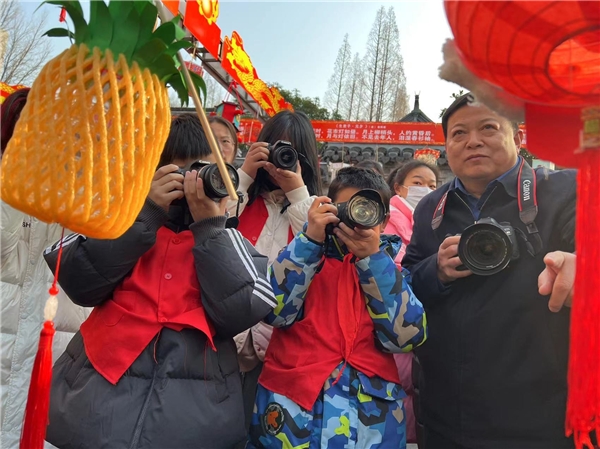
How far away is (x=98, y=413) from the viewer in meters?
1.05

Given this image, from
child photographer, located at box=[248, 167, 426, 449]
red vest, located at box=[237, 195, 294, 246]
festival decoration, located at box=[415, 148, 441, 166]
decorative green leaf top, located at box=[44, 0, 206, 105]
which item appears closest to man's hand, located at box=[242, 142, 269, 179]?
red vest, located at box=[237, 195, 294, 246]

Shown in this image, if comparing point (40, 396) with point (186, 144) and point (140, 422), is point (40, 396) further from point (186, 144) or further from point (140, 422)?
point (186, 144)

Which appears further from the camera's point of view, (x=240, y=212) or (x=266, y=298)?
(x=240, y=212)

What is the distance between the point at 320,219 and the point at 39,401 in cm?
77

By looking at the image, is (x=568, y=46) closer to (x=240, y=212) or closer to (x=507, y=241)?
(x=507, y=241)

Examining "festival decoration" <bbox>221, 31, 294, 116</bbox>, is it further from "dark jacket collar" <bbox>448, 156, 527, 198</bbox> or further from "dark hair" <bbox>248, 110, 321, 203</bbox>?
"dark jacket collar" <bbox>448, 156, 527, 198</bbox>

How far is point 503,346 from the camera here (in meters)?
1.26

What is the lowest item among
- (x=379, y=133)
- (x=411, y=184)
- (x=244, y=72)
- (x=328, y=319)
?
(x=328, y=319)

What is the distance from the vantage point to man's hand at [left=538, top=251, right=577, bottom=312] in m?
0.96

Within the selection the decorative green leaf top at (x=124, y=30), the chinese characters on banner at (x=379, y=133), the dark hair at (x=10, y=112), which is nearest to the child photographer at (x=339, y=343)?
the decorative green leaf top at (x=124, y=30)

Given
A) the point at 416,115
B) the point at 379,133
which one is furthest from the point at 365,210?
the point at 416,115

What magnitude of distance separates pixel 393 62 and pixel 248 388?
787 inches

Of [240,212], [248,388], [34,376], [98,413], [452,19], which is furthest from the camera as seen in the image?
[240,212]

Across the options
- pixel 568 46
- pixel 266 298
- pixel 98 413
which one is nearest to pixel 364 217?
pixel 266 298
